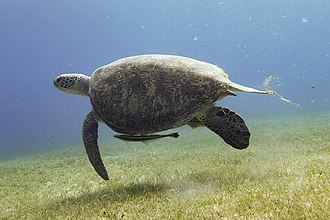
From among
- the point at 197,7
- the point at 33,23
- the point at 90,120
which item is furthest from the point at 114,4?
the point at 90,120

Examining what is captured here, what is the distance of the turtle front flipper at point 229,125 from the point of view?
6035mm

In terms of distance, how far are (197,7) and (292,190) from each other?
156m

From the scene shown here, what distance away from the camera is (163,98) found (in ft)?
20.6

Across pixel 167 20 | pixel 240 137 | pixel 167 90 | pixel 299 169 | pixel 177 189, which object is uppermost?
pixel 167 90

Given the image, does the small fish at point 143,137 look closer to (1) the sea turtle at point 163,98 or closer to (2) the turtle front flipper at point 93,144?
(1) the sea turtle at point 163,98

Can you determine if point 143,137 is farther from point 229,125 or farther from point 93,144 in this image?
point 229,125

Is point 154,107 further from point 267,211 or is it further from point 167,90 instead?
point 267,211

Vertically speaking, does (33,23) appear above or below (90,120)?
below

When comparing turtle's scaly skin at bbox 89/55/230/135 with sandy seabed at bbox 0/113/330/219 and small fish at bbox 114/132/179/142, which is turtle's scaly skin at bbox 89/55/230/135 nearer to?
small fish at bbox 114/132/179/142

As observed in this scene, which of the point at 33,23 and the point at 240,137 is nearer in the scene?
the point at 240,137

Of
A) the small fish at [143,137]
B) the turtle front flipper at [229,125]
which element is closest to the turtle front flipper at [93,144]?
the small fish at [143,137]

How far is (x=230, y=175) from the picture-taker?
21.2ft

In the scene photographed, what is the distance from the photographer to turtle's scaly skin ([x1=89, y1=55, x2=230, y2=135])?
6.15 meters

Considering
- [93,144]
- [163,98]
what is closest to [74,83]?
[93,144]
